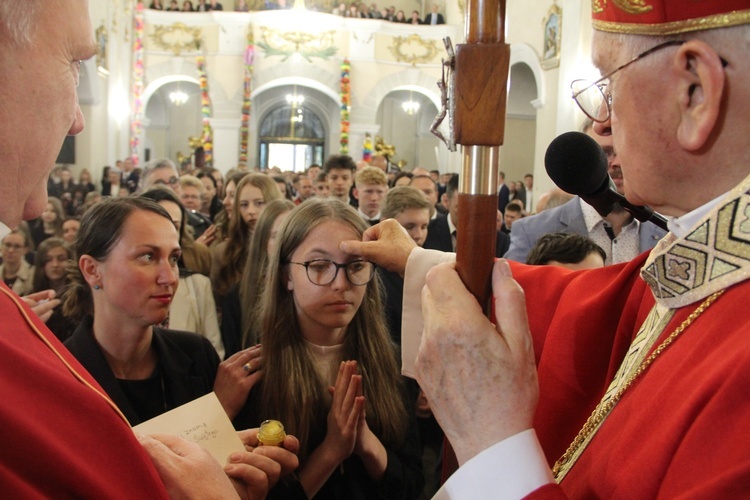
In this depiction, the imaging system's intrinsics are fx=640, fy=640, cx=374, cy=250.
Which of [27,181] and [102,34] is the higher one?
[102,34]

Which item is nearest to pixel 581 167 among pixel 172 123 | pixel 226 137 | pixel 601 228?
pixel 601 228

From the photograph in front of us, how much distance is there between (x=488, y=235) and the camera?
1.01 metres

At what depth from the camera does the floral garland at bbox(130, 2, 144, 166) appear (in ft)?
51.6

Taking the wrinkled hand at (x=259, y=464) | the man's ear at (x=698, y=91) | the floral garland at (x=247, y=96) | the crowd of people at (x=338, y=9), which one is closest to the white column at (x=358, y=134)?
the floral garland at (x=247, y=96)

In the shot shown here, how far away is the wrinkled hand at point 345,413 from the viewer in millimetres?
1778

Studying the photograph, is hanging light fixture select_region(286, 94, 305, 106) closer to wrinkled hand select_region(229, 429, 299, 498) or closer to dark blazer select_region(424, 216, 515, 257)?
dark blazer select_region(424, 216, 515, 257)

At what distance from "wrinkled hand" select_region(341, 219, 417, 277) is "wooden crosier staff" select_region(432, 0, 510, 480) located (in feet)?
2.13

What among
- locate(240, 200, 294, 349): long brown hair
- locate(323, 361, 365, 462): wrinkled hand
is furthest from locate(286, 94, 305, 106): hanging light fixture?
locate(323, 361, 365, 462): wrinkled hand

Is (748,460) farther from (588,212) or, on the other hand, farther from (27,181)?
(588,212)

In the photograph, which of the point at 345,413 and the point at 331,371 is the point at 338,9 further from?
the point at 345,413

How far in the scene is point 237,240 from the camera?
389cm

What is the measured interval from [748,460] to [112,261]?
6.18 feet

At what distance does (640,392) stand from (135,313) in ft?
5.17

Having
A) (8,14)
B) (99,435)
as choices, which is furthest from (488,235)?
(8,14)
